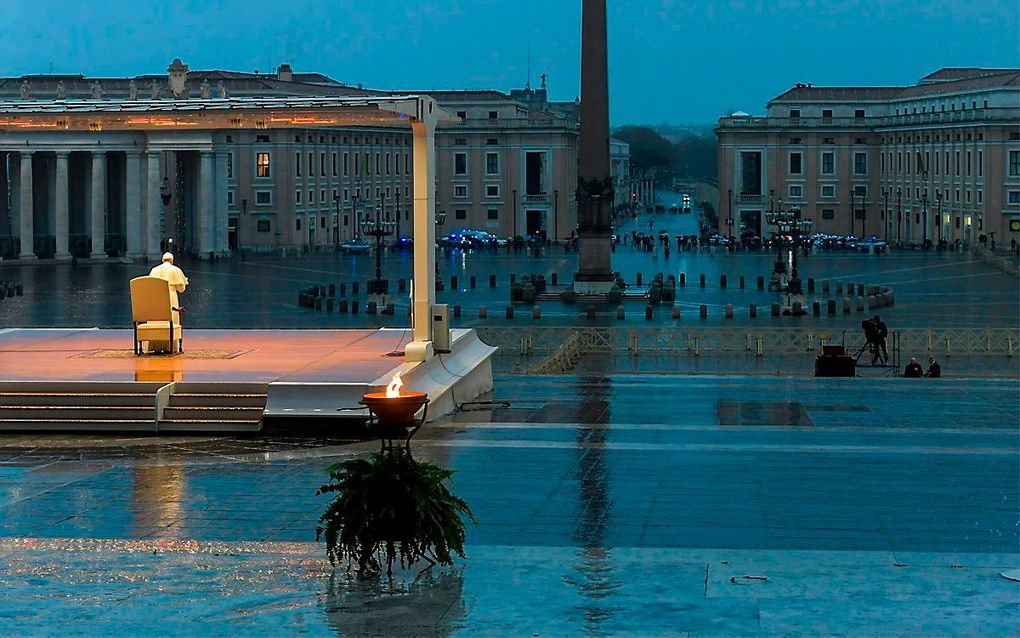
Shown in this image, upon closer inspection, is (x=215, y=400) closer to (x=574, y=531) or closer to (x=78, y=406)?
(x=78, y=406)

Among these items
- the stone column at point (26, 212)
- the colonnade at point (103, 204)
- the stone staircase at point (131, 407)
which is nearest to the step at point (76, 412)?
the stone staircase at point (131, 407)

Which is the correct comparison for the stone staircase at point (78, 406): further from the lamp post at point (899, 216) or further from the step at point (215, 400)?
the lamp post at point (899, 216)

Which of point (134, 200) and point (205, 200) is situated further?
point (205, 200)

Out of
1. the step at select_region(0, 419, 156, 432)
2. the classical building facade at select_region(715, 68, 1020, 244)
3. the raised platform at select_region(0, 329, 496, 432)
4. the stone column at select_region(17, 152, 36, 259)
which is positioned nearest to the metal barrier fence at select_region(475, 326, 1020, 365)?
the raised platform at select_region(0, 329, 496, 432)

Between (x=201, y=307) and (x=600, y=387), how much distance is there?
2877 centimetres

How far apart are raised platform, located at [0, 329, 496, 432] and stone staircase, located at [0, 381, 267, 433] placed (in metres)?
0.01

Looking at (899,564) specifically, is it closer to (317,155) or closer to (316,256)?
(316,256)

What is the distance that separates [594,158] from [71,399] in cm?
3904

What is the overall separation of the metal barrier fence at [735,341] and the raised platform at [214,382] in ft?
39.7

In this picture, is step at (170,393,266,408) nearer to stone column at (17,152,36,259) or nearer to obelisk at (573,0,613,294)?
obelisk at (573,0,613,294)

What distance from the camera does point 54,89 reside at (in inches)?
3976

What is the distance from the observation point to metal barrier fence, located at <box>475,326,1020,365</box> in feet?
118

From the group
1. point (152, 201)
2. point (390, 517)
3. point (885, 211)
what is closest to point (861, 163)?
point (885, 211)

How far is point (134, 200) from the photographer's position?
279 feet
